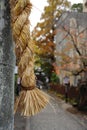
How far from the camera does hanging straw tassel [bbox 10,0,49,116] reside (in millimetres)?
1842

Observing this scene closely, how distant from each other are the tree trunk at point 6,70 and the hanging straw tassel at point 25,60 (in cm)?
4

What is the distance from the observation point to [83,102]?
1093 inches

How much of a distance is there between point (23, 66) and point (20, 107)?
21 centimetres

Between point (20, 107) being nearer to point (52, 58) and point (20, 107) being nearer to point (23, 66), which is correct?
point (23, 66)

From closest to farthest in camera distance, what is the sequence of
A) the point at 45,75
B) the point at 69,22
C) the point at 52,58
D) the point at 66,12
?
the point at 69,22
the point at 66,12
the point at 52,58
the point at 45,75

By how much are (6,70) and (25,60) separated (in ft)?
0.37

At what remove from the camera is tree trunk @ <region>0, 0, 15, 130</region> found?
1807mm

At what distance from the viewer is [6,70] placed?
1.82 meters

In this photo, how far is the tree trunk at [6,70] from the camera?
1807mm

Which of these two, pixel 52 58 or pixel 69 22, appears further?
pixel 52 58

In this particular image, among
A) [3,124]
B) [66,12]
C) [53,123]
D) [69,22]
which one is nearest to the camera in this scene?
[3,124]

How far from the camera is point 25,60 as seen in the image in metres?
1.86

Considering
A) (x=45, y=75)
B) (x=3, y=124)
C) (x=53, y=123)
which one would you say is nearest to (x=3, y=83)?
(x=3, y=124)

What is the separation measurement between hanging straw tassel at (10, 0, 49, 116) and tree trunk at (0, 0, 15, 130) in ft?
0.12
